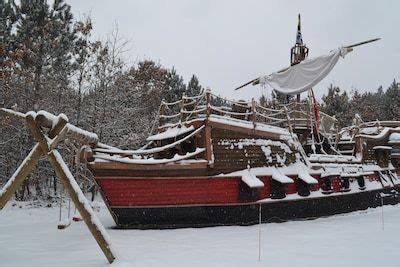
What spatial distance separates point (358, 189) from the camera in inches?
441

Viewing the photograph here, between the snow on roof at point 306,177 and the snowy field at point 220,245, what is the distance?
1.02m

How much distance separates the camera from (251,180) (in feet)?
27.1

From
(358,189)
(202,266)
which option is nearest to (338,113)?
(358,189)

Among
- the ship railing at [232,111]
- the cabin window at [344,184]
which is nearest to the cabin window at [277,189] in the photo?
the ship railing at [232,111]

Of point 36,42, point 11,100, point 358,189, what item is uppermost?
point 36,42

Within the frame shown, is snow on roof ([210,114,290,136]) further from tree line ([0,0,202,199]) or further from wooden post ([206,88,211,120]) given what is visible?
tree line ([0,0,202,199])

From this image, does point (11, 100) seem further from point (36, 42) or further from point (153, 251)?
point (153, 251)

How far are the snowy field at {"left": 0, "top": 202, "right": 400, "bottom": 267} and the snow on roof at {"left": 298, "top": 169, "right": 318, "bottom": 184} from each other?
102cm

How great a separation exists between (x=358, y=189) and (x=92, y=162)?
815 cm

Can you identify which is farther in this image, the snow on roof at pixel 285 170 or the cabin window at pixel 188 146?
the cabin window at pixel 188 146

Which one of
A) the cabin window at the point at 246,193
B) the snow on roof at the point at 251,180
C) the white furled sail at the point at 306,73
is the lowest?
the cabin window at the point at 246,193

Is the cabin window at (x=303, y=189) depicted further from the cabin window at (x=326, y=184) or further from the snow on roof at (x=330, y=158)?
the snow on roof at (x=330, y=158)

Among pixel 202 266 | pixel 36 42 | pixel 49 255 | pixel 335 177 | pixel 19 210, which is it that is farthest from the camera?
pixel 36 42

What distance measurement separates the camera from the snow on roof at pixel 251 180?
8078 millimetres
